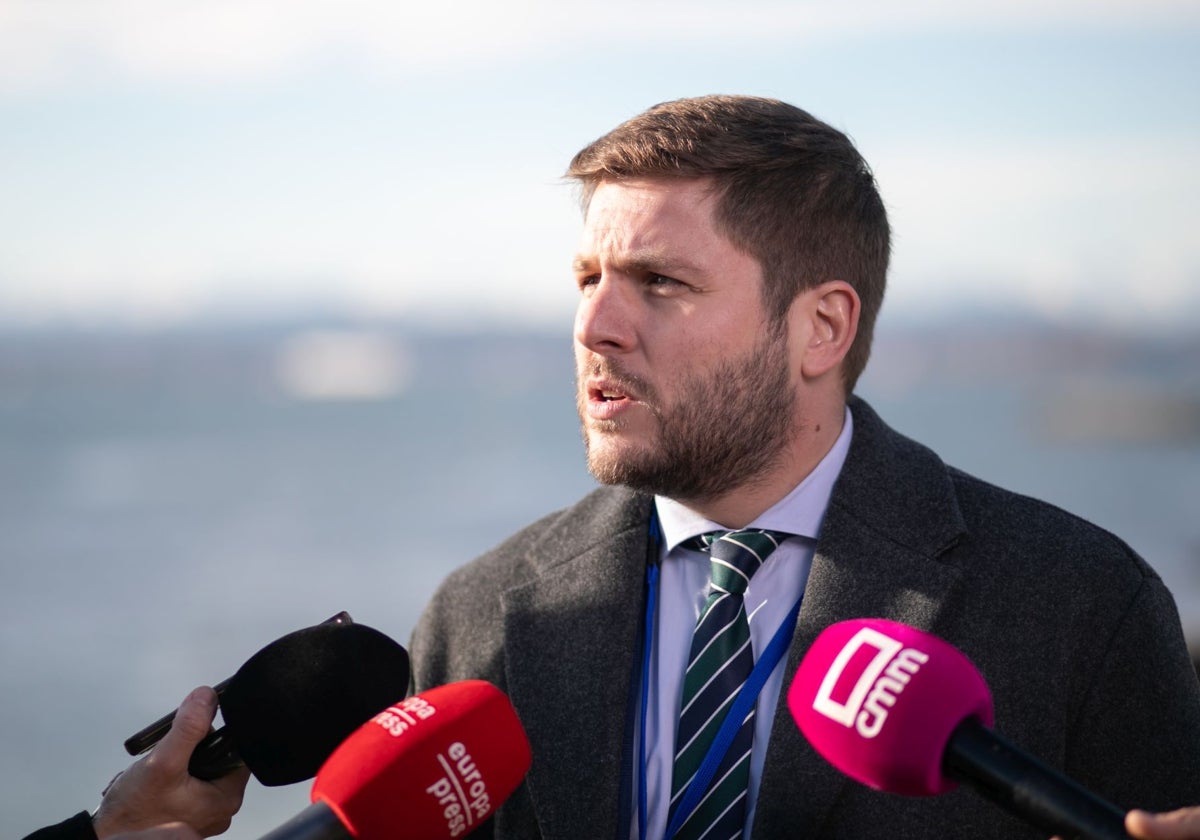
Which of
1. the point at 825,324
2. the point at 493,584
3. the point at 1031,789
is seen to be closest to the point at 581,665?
the point at 493,584

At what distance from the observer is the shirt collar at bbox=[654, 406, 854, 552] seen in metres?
2.71

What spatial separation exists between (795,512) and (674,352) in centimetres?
44

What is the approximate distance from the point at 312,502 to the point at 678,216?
12471mm

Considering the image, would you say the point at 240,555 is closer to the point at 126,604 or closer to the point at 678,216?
the point at 126,604

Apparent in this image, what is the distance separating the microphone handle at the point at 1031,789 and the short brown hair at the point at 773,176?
1268 mm

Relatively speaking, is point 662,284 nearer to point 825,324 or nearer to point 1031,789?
point 825,324

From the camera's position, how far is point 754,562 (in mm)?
2641

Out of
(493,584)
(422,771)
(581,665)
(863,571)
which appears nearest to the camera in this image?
(422,771)

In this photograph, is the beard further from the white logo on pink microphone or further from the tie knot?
the white logo on pink microphone

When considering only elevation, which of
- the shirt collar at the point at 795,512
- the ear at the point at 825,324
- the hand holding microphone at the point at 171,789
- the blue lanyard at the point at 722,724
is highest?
the ear at the point at 825,324

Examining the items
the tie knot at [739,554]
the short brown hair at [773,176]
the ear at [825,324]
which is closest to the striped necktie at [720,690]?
the tie knot at [739,554]

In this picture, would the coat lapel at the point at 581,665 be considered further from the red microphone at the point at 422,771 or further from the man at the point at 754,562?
the red microphone at the point at 422,771

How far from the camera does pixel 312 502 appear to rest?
1456 centimetres

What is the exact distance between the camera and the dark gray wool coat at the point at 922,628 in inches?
94.7
